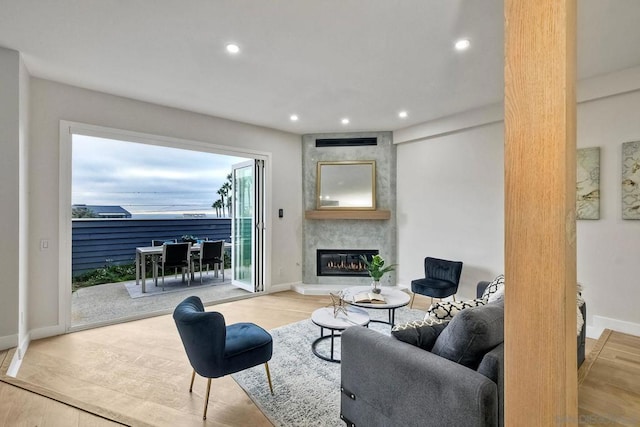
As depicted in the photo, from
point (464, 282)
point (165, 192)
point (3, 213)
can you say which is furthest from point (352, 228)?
point (165, 192)

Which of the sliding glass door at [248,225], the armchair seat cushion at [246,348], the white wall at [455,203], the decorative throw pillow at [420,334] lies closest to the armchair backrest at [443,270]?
the white wall at [455,203]

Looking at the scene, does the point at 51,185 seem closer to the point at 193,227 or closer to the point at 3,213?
the point at 3,213

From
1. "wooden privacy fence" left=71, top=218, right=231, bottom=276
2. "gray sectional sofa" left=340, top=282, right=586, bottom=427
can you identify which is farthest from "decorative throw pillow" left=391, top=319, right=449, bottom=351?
"wooden privacy fence" left=71, top=218, right=231, bottom=276

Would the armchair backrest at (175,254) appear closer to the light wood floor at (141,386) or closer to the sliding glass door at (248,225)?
the sliding glass door at (248,225)

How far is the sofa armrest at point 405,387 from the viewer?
1271mm

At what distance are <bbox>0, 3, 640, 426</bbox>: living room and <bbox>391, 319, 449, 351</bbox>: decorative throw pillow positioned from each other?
2.63m

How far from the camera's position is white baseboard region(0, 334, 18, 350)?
2590 mm

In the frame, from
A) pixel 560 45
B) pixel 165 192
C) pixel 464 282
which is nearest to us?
pixel 560 45

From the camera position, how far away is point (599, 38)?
8.07 ft

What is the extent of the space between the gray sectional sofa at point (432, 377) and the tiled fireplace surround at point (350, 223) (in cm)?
344

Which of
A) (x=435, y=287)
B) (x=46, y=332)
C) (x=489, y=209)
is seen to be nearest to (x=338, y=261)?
(x=435, y=287)

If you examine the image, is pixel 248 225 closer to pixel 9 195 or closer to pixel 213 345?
pixel 9 195

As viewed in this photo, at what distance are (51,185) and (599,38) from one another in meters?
5.27

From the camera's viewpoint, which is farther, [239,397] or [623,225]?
[623,225]
